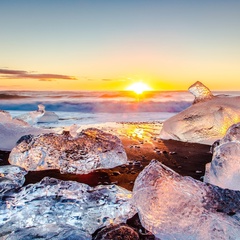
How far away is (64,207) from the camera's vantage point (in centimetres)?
173

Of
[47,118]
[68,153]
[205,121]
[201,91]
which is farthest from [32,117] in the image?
[68,153]

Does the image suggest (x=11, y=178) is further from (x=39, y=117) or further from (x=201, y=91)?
(x=39, y=117)

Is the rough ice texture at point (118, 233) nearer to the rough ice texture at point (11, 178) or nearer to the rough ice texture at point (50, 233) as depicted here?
the rough ice texture at point (50, 233)

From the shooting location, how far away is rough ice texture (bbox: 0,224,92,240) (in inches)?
58.2

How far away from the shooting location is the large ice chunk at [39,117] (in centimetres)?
712

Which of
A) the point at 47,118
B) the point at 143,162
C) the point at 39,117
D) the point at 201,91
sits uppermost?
the point at 201,91

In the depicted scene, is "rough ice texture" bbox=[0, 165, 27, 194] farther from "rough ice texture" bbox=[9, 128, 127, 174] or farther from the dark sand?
"rough ice texture" bbox=[9, 128, 127, 174]

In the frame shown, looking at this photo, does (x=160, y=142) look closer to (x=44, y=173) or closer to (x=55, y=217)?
(x=44, y=173)

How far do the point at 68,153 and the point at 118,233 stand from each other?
1.42 metres

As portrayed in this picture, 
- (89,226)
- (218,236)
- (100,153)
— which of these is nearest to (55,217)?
(89,226)

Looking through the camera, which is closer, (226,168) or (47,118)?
(226,168)

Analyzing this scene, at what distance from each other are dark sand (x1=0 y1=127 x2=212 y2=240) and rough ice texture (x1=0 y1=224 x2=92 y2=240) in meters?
0.35

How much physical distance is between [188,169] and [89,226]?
1453mm

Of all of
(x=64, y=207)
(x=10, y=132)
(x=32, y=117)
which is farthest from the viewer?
(x=32, y=117)
